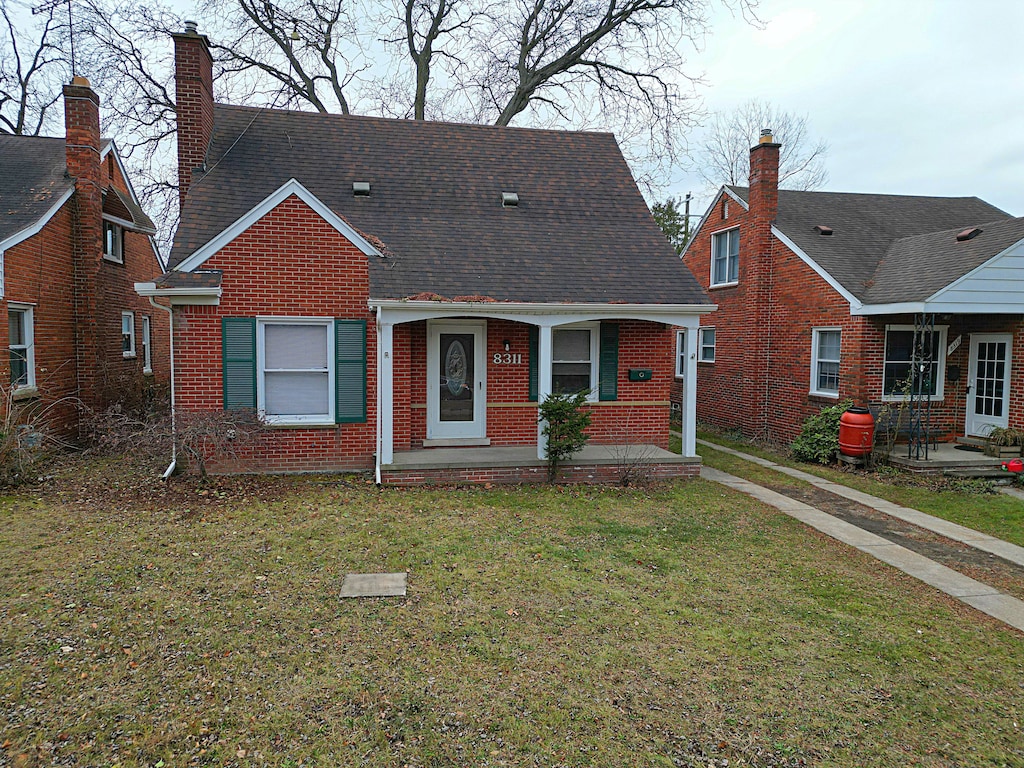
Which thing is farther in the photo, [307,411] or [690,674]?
[307,411]

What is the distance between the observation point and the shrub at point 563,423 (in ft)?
31.3

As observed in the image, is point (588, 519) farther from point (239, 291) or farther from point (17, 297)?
point (17, 297)

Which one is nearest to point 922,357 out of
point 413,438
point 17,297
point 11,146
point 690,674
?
point 413,438

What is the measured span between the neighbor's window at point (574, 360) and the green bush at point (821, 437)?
496 centimetres

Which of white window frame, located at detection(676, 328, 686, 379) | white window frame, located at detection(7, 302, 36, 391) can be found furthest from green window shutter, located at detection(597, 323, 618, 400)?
white window frame, located at detection(7, 302, 36, 391)

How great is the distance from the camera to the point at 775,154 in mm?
14359

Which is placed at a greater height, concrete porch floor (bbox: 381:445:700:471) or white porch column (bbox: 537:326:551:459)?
white porch column (bbox: 537:326:551:459)

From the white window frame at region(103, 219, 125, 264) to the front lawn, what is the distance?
8.40 metres

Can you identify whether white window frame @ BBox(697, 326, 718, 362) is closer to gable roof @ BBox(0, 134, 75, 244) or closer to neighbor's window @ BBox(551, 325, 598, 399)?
neighbor's window @ BBox(551, 325, 598, 399)

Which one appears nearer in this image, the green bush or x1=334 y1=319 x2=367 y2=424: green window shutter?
x1=334 y1=319 x2=367 y2=424: green window shutter

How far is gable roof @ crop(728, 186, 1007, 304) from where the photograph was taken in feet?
38.0

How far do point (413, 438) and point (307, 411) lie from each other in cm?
190

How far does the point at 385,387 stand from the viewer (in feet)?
31.8

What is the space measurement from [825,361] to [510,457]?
295 inches
